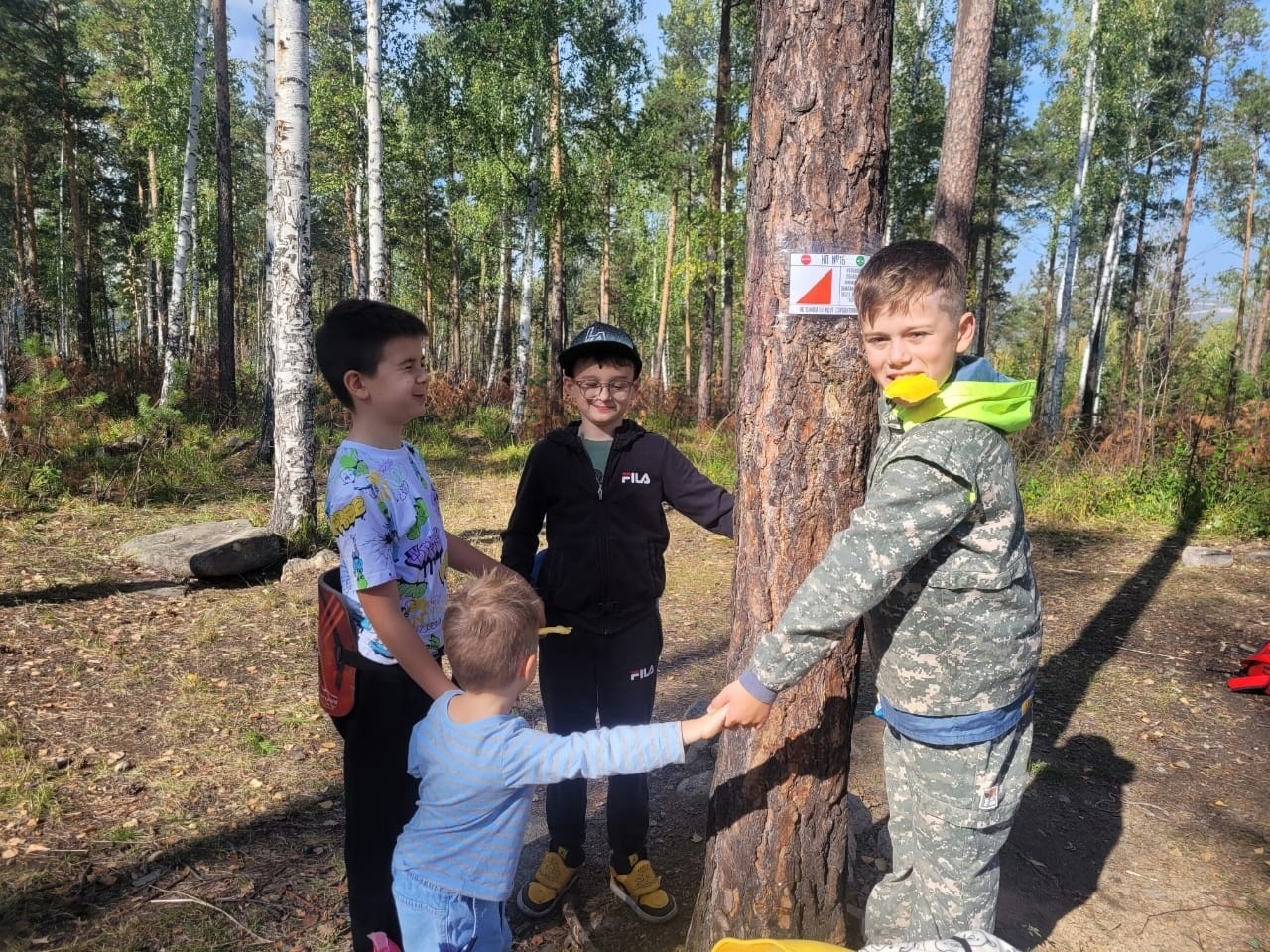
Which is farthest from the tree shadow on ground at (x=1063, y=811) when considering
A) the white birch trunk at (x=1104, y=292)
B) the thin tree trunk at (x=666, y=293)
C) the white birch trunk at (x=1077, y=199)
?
the thin tree trunk at (x=666, y=293)

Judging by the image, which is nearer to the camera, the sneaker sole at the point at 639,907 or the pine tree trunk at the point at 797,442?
the pine tree trunk at the point at 797,442

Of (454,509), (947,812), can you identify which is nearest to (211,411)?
(454,509)

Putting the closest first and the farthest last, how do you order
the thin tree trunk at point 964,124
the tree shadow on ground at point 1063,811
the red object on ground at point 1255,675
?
the tree shadow on ground at point 1063,811 → the red object on ground at point 1255,675 → the thin tree trunk at point 964,124

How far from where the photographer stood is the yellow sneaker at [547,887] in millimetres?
2438

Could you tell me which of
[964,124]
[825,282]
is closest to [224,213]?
[964,124]

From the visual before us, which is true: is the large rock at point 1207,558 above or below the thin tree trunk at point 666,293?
below

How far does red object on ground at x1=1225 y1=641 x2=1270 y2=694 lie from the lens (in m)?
4.58

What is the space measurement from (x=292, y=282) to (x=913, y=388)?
6052mm

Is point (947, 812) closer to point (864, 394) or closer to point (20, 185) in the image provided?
point (864, 394)

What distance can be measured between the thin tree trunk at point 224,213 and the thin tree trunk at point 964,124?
11.2m

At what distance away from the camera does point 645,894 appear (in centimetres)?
241

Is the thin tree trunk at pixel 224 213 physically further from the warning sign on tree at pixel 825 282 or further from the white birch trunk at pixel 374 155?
the warning sign on tree at pixel 825 282

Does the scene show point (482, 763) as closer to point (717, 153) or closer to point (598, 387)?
point (598, 387)

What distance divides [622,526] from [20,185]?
30.8 metres
